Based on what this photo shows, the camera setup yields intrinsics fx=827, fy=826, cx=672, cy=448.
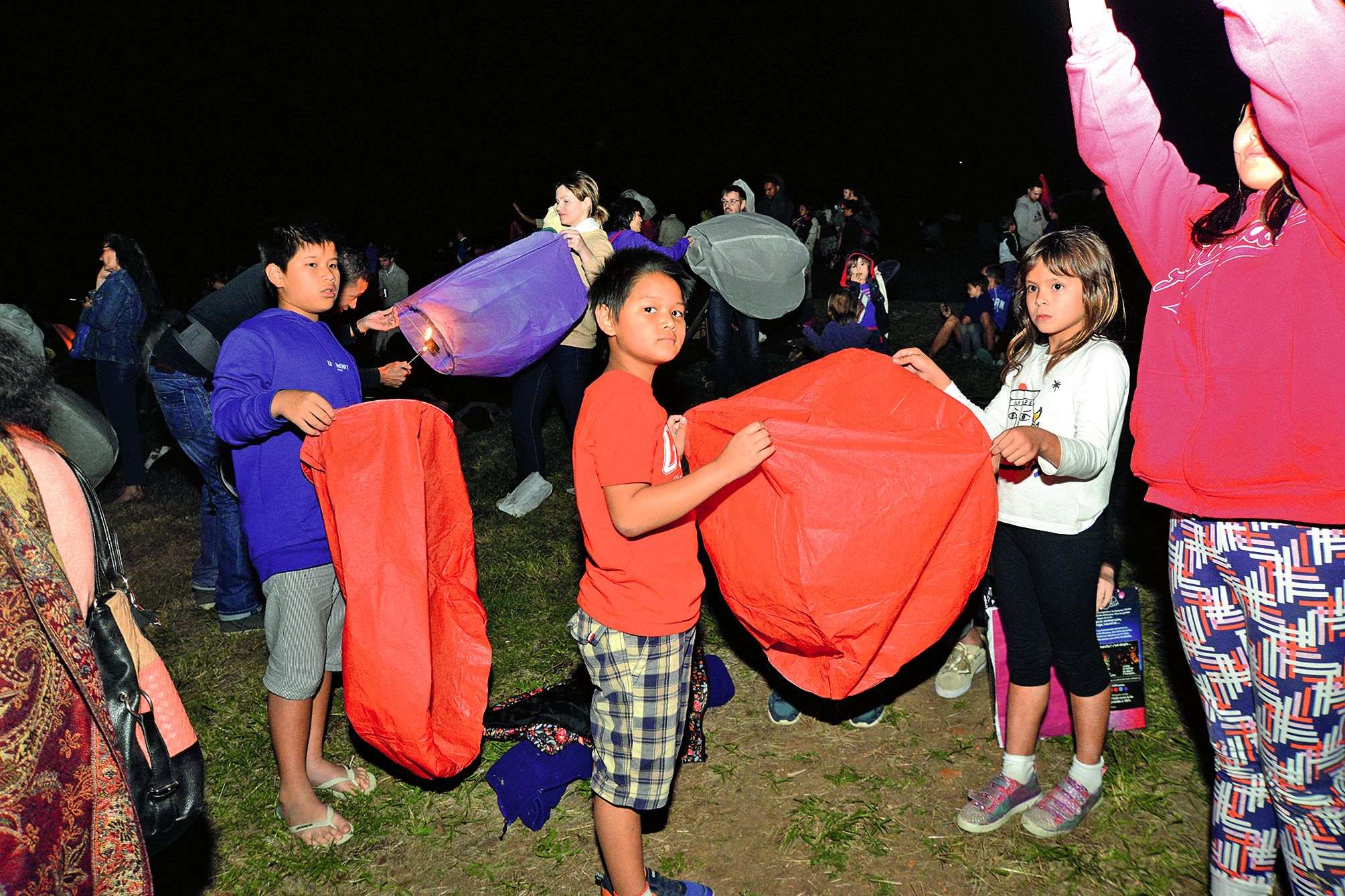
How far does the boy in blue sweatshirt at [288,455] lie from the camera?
2.45 meters

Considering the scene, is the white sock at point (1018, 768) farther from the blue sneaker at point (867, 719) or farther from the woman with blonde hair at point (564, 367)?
the woman with blonde hair at point (564, 367)

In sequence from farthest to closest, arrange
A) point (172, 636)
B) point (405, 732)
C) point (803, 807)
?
1. point (172, 636)
2. point (803, 807)
3. point (405, 732)

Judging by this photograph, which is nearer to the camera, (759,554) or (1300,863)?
(1300,863)

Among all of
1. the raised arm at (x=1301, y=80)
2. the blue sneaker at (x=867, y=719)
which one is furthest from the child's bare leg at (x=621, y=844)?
the raised arm at (x=1301, y=80)

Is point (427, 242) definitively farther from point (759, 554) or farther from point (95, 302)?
point (759, 554)

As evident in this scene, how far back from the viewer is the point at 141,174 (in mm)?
16672

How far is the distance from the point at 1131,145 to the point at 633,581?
158 centimetres

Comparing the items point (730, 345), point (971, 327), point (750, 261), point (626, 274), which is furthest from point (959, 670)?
point (971, 327)

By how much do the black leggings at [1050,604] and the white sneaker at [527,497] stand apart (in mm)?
3491

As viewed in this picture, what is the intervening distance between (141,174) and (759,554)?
62.4 ft

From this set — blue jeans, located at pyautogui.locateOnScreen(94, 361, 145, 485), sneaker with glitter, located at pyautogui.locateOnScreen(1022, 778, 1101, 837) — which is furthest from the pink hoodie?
blue jeans, located at pyautogui.locateOnScreen(94, 361, 145, 485)

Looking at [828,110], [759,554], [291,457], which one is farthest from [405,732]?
[828,110]

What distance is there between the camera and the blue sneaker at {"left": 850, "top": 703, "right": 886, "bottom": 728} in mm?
3160

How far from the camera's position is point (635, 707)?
2141 millimetres
